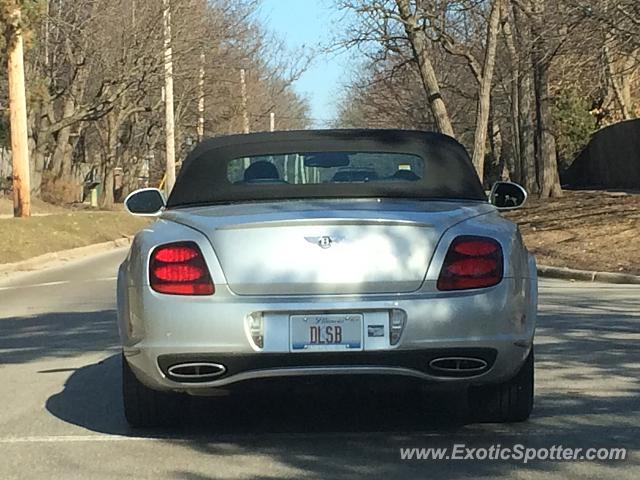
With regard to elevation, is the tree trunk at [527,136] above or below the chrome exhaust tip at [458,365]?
above

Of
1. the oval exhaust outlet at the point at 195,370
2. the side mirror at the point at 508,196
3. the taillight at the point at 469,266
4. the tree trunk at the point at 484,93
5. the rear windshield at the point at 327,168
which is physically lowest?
the oval exhaust outlet at the point at 195,370

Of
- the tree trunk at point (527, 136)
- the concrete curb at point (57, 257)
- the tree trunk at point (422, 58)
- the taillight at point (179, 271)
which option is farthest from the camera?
the tree trunk at point (527, 136)

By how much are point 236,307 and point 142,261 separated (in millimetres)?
578

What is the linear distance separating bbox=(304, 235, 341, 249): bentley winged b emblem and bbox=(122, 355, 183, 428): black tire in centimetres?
128

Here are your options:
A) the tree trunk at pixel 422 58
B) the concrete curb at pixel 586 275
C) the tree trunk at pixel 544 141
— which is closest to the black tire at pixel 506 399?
the concrete curb at pixel 586 275

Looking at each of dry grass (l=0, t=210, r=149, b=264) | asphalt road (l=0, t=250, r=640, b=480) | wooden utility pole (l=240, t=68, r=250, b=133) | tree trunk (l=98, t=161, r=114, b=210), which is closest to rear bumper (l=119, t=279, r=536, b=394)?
asphalt road (l=0, t=250, r=640, b=480)

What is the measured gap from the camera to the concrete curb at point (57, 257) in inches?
778

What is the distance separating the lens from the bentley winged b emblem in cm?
548

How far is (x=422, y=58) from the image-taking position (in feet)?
94.8

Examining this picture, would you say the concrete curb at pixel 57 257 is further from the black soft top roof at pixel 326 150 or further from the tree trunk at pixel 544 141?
the black soft top roof at pixel 326 150

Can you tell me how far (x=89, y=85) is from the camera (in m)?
41.5

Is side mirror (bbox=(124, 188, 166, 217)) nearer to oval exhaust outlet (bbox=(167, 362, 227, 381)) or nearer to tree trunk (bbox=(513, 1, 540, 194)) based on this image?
oval exhaust outlet (bbox=(167, 362, 227, 381))

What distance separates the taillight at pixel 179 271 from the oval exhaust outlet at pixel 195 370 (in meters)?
0.35

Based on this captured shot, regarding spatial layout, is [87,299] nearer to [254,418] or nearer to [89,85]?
[254,418]
